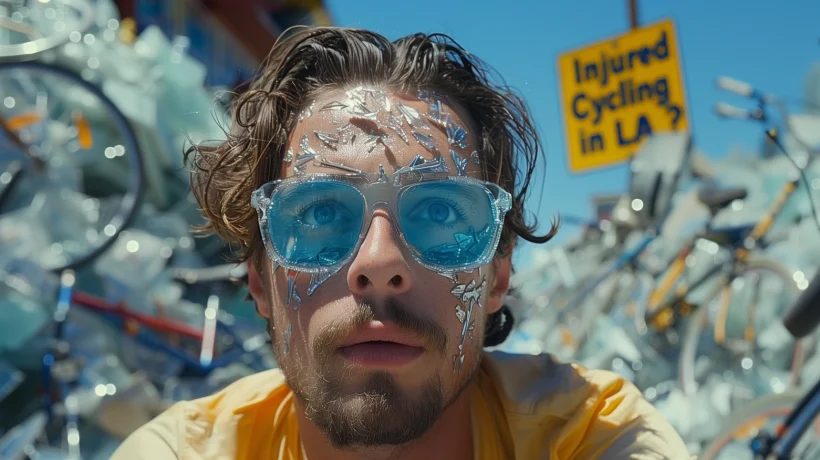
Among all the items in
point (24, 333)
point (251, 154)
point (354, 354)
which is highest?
point (251, 154)

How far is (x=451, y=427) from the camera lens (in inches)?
54.9

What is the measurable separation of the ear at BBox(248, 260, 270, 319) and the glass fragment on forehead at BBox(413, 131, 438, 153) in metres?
0.46

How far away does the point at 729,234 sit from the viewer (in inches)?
157

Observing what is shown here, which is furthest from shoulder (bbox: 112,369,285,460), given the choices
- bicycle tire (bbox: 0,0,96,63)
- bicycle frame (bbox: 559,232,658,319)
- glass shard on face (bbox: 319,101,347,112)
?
bicycle frame (bbox: 559,232,658,319)

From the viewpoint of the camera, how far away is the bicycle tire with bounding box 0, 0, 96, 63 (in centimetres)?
364

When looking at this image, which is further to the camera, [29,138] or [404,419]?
[29,138]

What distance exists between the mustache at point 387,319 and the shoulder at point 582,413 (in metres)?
0.22

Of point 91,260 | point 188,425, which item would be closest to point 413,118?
point 188,425

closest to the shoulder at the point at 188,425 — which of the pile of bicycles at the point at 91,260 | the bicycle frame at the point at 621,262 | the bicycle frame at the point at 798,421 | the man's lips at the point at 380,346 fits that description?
the man's lips at the point at 380,346

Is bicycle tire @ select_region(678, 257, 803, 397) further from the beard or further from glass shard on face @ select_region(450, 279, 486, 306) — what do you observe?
the beard

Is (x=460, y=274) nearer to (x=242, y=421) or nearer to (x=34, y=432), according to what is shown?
(x=242, y=421)

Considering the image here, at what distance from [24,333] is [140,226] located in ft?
3.63

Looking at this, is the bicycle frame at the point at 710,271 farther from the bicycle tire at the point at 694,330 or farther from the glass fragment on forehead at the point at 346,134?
the glass fragment on forehead at the point at 346,134

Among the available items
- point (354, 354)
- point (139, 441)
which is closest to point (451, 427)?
point (354, 354)
